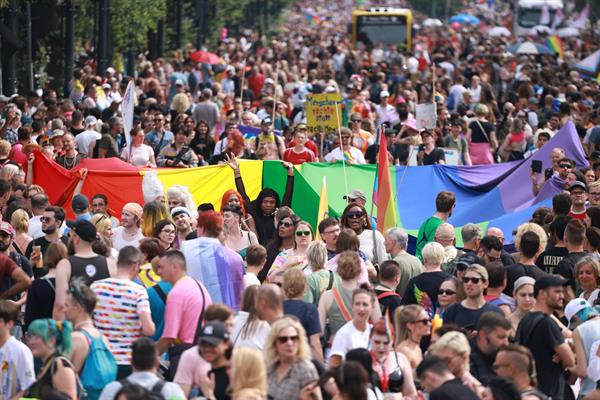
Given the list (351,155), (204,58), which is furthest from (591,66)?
(351,155)

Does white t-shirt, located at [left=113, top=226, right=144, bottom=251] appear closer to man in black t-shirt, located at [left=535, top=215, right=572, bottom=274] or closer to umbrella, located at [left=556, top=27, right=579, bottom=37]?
man in black t-shirt, located at [left=535, top=215, right=572, bottom=274]

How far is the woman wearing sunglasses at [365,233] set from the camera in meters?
13.7

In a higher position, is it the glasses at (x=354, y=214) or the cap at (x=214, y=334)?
the cap at (x=214, y=334)

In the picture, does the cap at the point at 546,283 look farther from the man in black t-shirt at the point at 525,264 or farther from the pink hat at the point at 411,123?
the pink hat at the point at 411,123

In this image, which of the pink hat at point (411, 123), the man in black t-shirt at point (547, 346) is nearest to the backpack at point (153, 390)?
the man in black t-shirt at point (547, 346)

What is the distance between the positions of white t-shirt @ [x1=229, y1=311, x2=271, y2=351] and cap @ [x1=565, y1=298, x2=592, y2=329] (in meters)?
2.32

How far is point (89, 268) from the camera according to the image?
11070mm

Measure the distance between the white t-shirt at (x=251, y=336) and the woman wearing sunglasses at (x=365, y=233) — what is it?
338 centimetres

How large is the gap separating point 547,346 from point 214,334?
7.94 feet

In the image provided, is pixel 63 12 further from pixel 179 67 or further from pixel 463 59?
pixel 463 59

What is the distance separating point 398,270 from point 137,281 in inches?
73.1

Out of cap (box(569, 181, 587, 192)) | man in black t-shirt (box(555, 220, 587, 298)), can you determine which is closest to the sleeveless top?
man in black t-shirt (box(555, 220, 587, 298))

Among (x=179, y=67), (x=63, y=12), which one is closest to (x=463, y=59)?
(x=179, y=67)

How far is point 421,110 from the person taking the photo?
2252 centimetres
